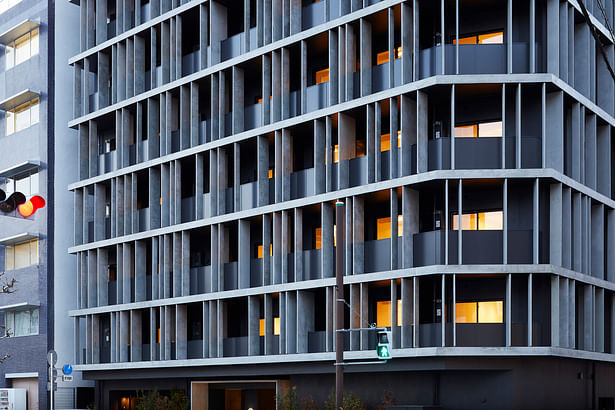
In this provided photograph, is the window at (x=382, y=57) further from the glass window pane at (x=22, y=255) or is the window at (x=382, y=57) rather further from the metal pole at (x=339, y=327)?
the glass window pane at (x=22, y=255)

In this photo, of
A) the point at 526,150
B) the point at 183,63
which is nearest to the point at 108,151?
the point at 183,63

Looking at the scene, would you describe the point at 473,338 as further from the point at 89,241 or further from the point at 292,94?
the point at 89,241

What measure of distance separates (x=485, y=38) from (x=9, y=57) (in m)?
33.2

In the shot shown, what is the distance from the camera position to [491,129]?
36062mm

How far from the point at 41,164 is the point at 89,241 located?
20.2ft

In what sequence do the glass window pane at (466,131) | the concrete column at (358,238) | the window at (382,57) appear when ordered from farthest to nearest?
1. the window at (382,57)
2. the concrete column at (358,238)
3. the glass window pane at (466,131)

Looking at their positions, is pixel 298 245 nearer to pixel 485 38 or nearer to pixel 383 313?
pixel 383 313

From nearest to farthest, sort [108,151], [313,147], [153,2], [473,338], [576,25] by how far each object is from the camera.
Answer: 1. [473,338]
2. [576,25]
3. [313,147]
4. [153,2]
5. [108,151]

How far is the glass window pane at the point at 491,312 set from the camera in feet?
115

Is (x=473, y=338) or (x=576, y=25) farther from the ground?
(x=576, y=25)

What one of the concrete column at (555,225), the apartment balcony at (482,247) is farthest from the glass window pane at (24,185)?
the concrete column at (555,225)

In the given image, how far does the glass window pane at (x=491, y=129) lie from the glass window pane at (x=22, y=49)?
103 ft

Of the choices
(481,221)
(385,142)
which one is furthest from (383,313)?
(385,142)

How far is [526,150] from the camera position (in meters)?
34.7
